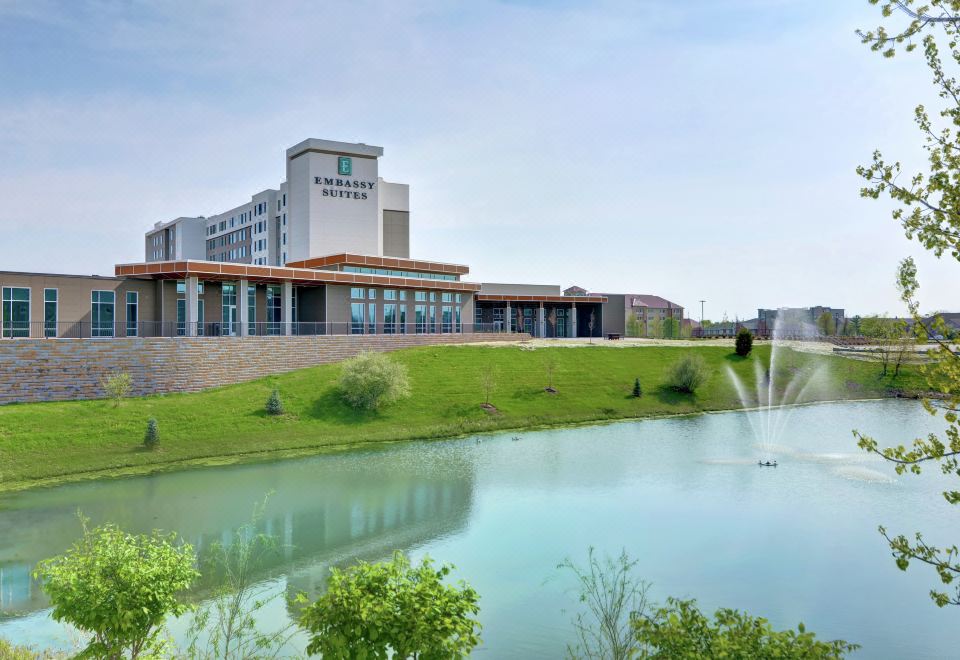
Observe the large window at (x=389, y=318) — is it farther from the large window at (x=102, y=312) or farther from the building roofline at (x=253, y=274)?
the large window at (x=102, y=312)

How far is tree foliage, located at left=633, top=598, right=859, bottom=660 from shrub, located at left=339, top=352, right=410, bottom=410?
1201 inches

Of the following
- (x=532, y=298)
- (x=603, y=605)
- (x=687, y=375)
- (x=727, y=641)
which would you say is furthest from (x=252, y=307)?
(x=727, y=641)

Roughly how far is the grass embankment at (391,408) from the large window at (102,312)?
280 inches

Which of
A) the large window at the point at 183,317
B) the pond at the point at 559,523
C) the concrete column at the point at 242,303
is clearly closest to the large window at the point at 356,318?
the concrete column at the point at 242,303

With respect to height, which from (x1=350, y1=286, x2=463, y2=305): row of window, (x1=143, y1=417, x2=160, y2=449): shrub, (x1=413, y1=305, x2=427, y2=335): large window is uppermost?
(x1=350, y1=286, x2=463, y2=305): row of window

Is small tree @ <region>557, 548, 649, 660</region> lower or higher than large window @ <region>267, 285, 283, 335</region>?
lower

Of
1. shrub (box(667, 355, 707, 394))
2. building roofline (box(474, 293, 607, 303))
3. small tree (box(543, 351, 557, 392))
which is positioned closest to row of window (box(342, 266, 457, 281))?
building roofline (box(474, 293, 607, 303))

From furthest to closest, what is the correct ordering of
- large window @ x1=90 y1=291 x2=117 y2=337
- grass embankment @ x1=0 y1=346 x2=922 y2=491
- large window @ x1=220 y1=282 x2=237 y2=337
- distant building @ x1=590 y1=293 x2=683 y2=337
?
1. distant building @ x1=590 y1=293 x2=683 y2=337
2. large window @ x1=220 y1=282 x2=237 y2=337
3. large window @ x1=90 y1=291 x2=117 y2=337
4. grass embankment @ x1=0 y1=346 x2=922 y2=491

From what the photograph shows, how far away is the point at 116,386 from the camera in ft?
102

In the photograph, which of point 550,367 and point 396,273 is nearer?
point 550,367

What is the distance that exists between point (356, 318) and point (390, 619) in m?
43.9

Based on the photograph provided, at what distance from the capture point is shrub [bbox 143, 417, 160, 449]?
27.5 metres

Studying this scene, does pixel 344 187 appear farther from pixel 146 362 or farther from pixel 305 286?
pixel 146 362

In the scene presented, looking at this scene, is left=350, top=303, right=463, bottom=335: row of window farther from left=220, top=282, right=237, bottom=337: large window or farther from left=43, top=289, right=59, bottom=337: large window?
left=43, top=289, right=59, bottom=337: large window
